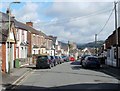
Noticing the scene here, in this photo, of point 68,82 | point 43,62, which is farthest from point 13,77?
point 43,62

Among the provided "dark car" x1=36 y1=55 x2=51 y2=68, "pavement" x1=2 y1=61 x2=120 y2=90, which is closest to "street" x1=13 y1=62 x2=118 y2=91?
"pavement" x1=2 y1=61 x2=120 y2=90

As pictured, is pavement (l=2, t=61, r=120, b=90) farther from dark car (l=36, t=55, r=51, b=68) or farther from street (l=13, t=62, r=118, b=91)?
dark car (l=36, t=55, r=51, b=68)

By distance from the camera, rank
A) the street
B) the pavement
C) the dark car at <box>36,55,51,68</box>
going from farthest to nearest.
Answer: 1. the dark car at <box>36,55,51,68</box>
2. the pavement
3. the street

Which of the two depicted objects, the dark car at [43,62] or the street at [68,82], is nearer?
the street at [68,82]

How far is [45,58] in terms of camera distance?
133 feet

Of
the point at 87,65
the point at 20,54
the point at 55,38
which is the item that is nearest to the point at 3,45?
the point at 87,65

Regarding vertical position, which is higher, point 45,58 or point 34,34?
point 34,34

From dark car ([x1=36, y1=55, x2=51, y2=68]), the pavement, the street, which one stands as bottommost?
the street

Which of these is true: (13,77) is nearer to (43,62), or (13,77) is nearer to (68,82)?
(68,82)

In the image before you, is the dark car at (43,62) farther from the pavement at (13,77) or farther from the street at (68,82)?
the street at (68,82)

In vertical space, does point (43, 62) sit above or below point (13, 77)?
above

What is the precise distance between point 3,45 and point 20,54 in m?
18.6

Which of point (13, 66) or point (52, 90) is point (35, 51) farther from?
point (52, 90)

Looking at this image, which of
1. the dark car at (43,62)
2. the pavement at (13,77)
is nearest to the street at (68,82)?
the pavement at (13,77)
